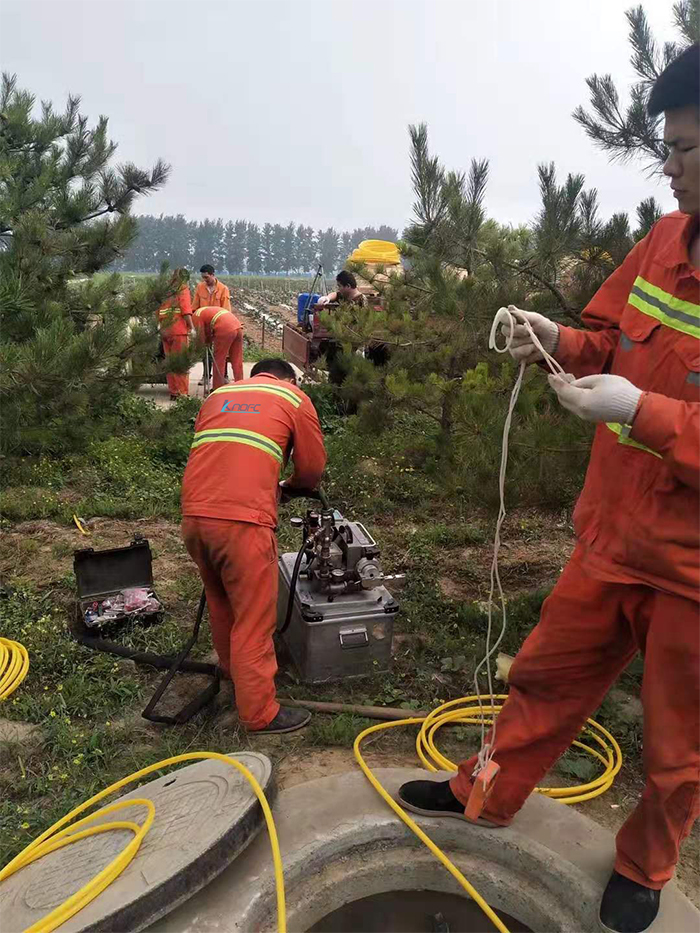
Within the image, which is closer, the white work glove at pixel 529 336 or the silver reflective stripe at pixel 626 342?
the silver reflective stripe at pixel 626 342

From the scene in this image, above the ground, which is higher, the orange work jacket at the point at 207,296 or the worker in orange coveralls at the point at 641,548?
the orange work jacket at the point at 207,296

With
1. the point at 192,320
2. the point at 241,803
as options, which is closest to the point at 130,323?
the point at 192,320

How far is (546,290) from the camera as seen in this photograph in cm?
345

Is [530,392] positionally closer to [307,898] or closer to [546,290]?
[546,290]

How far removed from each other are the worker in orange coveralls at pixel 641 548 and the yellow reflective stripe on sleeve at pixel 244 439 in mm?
1237

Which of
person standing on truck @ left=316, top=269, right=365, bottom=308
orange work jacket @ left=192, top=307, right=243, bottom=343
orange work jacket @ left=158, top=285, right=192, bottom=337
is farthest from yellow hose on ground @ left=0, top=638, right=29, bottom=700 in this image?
person standing on truck @ left=316, top=269, right=365, bottom=308

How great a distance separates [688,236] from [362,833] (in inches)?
77.8

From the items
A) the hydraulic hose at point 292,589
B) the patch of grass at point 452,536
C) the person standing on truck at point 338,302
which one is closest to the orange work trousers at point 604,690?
the hydraulic hose at point 292,589

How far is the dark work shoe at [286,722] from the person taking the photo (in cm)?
277

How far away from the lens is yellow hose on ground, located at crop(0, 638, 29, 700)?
305cm

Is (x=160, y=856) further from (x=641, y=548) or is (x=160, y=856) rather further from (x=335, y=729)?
(x=641, y=548)

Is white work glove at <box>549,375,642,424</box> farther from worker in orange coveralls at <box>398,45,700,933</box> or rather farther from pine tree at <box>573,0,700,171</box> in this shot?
pine tree at <box>573,0,700,171</box>

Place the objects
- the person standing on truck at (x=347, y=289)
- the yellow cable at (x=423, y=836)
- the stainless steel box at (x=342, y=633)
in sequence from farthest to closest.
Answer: the person standing on truck at (x=347, y=289) < the stainless steel box at (x=342, y=633) < the yellow cable at (x=423, y=836)

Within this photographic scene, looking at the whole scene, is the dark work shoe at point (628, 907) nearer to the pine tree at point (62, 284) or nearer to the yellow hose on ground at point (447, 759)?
the yellow hose on ground at point (447, 759)
